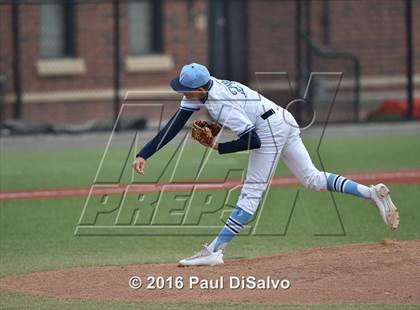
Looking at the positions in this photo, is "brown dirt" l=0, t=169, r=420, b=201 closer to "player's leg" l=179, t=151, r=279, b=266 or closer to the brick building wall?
"player's leg" l=179, t=151, r=279, b=266

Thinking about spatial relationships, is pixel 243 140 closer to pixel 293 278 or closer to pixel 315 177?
pixel 315 177

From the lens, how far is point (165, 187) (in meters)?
17.5

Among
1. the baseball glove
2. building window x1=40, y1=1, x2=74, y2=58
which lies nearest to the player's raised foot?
the baseball glove

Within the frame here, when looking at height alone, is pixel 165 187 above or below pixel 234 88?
below

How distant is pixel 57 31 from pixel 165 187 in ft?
37.9

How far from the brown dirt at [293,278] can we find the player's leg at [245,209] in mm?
157

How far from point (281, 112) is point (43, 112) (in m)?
16.8

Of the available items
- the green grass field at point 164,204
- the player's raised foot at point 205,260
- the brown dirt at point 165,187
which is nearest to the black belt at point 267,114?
the player's raised foot at point 205,260

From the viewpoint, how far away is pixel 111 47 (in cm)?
2830

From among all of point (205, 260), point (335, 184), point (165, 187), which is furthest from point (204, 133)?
point (165, 187)

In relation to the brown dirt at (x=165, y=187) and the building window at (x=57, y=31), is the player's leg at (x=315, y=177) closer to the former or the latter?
the brown dirt at (x=165, y=187)

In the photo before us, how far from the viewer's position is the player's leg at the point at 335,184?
11352 mm

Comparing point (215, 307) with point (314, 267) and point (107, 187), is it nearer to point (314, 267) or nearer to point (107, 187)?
point (314, 267)

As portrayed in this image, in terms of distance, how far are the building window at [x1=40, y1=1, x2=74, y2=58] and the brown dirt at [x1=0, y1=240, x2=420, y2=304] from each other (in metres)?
17.2
